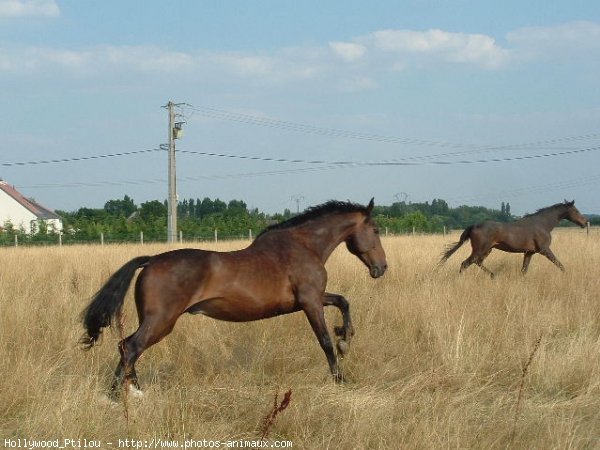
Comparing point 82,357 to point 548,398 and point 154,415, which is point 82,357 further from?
point 548,398

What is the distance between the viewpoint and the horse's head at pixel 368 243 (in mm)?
7062

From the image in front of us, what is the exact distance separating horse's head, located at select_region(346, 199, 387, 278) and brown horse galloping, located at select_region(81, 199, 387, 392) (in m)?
0.05

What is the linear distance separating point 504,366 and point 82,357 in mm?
3917

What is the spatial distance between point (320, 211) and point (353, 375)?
170 cm

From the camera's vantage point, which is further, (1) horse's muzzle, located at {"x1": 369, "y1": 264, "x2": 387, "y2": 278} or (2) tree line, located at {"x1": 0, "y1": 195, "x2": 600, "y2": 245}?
(2) tree line, located at {"x1": 0, "y1": 195, "x2": 600, "y2": 245}

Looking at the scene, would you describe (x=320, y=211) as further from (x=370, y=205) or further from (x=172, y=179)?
(x=172, y=179)

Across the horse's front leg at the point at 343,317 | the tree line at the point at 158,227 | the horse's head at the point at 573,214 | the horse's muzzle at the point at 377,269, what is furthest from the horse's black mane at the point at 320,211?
the tree line at the point at 158,227

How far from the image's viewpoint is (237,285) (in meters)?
5.79

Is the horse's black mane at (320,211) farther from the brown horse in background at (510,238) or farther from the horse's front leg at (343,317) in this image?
the brown horse in background at (510,238)

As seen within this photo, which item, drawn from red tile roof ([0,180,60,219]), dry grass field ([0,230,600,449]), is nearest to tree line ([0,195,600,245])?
red tile roof ([0,180,60,219])

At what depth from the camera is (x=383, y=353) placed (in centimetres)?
674

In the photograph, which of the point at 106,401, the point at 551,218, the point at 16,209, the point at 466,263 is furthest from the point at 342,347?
the point at 16,209

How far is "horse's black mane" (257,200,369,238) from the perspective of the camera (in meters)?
6.74

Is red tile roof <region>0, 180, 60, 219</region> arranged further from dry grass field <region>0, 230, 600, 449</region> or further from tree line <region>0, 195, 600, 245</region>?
dry grass field <region>0, 230, 600, 449</region>
